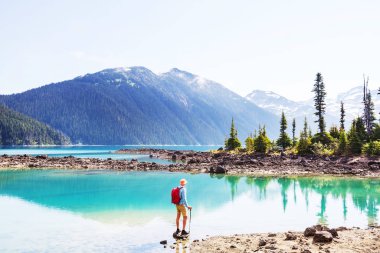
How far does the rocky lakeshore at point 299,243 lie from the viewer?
14.7 m

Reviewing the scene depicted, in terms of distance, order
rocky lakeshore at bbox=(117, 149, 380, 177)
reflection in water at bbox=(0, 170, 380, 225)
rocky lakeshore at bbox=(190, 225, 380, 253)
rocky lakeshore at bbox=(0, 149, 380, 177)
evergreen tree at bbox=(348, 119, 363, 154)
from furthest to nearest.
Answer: evergreen tree at bbox=(348, 119, 363, 154), rocky lakeshore at bbox=(0, 149, 380, 177), rocky lakeshore at bbox=(117, 149, 380, 177), reflection in water at bbox=(0, 170, 380, 225), rocky lakeshore at bbox=(190, 225, 380, 253)

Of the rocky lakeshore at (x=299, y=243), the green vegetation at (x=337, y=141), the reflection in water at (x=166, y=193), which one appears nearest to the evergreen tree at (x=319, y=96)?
the green vegetation at (x=337, y=141)

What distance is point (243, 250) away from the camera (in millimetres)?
15109

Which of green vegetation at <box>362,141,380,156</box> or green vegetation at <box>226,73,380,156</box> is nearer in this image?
green vegetation at <box>362,141,380,156</box>

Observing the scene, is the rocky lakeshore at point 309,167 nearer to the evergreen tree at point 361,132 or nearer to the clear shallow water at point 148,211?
the evergreen tree at point 361,132

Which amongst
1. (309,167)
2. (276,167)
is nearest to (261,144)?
(276,167)

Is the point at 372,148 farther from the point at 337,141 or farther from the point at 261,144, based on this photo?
the point at 261,144

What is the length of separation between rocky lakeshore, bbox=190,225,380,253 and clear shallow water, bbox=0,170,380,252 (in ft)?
6.42

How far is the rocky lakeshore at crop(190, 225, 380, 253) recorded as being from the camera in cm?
1469

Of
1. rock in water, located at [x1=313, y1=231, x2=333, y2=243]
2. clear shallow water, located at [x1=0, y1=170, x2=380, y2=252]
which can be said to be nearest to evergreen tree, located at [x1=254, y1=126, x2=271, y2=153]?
clear shallow water, located at [x1=0, y1=170, x2=380, y2=252]

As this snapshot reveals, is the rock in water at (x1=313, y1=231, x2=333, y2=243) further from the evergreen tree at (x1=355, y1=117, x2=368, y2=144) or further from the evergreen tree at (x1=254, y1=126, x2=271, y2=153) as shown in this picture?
the evergreen tree at (x1=254, y1=126, x2=271, y2=153)

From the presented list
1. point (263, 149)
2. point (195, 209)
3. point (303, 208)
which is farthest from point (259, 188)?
point (263, 149)

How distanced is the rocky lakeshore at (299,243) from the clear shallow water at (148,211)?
196 cm

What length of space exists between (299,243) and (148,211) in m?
12.6
